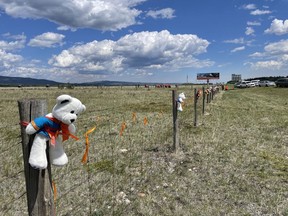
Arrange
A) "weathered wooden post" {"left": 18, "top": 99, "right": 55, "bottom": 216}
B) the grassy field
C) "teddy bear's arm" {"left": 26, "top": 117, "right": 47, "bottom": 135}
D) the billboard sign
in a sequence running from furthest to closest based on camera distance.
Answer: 1. the billboard sign
2. the grassy field
3. "weathered wooden post" {"left": 18, "top": 99, "right": 55, "bottom": 216}
4. "teddy bear's arm" {"left": 26, "top": 117, "right": 47, "bottom": 135}

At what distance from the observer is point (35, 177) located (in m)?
2.53

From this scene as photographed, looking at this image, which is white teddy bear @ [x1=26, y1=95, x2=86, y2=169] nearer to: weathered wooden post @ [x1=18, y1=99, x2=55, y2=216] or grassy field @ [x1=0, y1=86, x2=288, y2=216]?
weathered wooden post @ [x1=18, y1=99, x2=55, y2=216]

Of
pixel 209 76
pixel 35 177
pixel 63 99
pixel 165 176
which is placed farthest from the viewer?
pixel 209 76

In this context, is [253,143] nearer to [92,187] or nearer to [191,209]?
[191,209]

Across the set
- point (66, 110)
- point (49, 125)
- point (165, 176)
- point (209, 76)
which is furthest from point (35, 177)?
point (209, 76)

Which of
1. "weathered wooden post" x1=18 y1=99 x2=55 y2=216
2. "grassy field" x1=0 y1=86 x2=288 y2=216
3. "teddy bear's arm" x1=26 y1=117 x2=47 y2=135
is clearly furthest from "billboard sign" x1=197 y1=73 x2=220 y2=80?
"teddy bear's arm" x1=26 y1=117 x2=47 y2=135

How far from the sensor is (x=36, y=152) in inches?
93.9

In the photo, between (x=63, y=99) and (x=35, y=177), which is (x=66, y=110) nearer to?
(x=63, y=99)

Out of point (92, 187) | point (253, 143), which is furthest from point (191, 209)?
point (253, 143)

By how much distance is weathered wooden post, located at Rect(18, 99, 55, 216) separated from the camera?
96.4 inches

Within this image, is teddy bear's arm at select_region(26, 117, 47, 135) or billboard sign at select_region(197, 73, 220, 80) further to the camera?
billboard sign at select_region(197, 73, 220, 80)

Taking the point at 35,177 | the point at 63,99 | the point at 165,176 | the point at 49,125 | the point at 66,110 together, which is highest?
the point at 63,99

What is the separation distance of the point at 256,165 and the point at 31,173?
5368 mm

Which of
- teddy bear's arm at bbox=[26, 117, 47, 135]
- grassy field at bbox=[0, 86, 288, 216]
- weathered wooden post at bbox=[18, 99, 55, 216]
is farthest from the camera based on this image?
grassy field at bbox=[0, 86, 288, 216]
